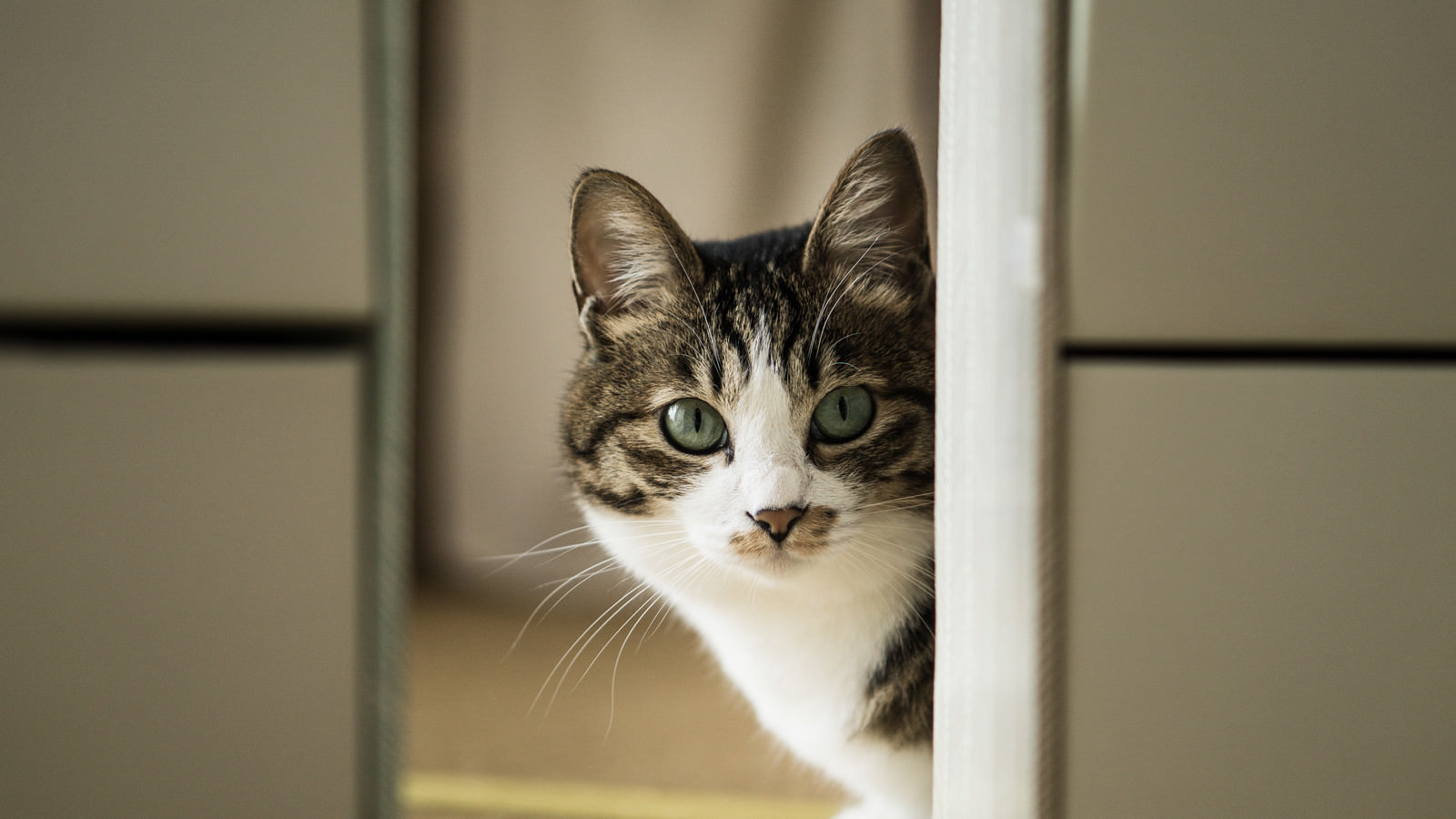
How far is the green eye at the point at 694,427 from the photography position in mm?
734

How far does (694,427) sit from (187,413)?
1.29ft

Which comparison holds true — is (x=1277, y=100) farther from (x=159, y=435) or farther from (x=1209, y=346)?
(x=159, y=435)

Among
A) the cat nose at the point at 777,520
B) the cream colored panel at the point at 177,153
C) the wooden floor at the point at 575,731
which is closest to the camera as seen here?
the cream colored panel at the point at 177,153

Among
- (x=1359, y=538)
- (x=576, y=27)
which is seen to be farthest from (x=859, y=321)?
(x=576, y=27)

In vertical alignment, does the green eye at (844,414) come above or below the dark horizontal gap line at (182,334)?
below

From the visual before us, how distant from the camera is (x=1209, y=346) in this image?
0.52 metres

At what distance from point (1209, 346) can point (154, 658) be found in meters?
0.70

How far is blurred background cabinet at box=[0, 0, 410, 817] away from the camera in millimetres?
490

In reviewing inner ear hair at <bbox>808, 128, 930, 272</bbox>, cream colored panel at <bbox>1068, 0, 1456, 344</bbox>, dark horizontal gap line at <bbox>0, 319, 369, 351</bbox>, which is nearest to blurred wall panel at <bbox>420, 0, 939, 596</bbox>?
inner ear hair at <bbox>808, 128, 930, 272</bbox>

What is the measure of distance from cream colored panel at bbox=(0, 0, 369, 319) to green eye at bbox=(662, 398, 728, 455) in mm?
324

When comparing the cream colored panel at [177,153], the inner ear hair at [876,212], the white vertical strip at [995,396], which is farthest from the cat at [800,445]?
the cream colored panel at [177,153]

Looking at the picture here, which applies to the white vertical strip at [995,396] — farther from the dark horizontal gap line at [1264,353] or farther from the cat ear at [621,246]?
the cat ear at [621,246]

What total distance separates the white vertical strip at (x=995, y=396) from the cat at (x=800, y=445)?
0.15 m

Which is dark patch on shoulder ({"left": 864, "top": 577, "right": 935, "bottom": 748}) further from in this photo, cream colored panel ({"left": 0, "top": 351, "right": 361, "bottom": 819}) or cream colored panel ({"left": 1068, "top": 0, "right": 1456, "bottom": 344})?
cream colored panel ({"left": 0, "top": 351, "right": 361, "bottom": 819})
